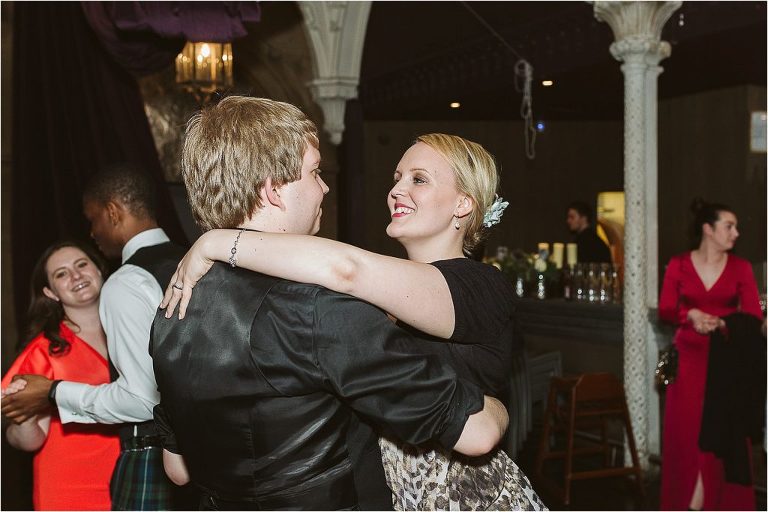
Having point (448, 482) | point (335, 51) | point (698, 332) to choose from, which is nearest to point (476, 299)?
point (448, 482)

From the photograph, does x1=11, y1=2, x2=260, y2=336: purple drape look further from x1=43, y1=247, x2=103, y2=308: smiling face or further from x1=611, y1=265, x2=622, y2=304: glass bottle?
x1=611, y1=265, x2=622, y2=304: glass bottle

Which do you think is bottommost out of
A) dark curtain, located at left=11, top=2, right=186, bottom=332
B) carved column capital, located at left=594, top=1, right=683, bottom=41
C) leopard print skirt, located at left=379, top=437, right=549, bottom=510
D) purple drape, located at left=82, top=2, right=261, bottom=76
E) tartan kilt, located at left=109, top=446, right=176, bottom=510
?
tartan kilt, located at left=109, top=446, right=176, bottom=510

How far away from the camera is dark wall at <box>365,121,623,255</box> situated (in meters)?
13.1

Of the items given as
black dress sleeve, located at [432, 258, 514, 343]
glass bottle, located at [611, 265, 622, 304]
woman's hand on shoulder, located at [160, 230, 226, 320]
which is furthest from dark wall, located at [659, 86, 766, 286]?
woman's hand on shoulder, located at [160, 230, 226, 320]

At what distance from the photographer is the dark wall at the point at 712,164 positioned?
35.2 feet

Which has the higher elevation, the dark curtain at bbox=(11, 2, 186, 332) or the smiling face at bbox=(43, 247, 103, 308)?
the dark curtain at bbox=(11, 2, 186, 332)

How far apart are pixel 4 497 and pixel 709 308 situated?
156 inches

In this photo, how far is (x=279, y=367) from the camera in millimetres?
1304

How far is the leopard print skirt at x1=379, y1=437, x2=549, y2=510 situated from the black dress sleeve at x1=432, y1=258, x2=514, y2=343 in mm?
285

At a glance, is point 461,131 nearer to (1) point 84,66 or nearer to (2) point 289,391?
(1) point 84,66

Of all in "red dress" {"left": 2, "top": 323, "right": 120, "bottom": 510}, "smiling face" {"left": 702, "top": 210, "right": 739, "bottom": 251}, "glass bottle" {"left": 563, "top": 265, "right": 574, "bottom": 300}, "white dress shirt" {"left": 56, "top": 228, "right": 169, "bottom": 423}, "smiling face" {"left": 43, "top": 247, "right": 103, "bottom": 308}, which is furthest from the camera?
"glass bottle" {"left": 563, "top": 265, "right": 574, "bottom": 300}

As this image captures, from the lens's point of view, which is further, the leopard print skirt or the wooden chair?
the wooden chair

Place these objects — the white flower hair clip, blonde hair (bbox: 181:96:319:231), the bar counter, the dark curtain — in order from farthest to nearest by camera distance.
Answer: the bar counter
the dark curtain
the white flower hair clip
blonde hair (bbox: 181:96:319:231)

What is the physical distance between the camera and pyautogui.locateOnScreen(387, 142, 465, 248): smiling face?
69.2 inches
